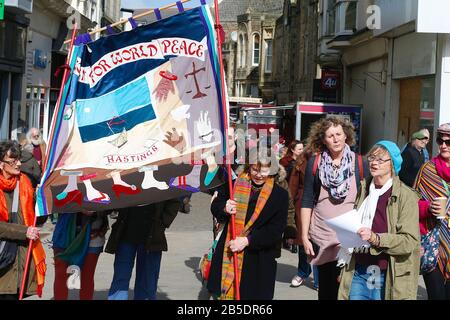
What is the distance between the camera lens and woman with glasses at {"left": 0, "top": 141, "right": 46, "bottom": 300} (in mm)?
5715

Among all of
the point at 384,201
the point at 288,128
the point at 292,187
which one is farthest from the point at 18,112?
the point at 384,201

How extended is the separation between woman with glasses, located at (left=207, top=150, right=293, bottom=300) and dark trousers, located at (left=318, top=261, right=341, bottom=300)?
1.30 ft

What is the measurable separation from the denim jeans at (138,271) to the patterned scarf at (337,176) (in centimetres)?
177

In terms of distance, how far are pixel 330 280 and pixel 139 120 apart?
1.96 metres

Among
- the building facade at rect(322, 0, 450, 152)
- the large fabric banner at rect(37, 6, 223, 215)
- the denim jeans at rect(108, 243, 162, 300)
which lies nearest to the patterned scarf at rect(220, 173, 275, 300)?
the large fabric banner at rect(37, 6, 223, 215)

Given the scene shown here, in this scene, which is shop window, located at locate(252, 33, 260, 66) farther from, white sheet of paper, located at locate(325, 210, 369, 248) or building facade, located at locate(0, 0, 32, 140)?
white sheet of paper, located at locate(325, 210, 369, 248)

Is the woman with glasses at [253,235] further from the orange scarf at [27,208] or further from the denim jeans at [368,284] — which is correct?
the orange scarf at [27,208]

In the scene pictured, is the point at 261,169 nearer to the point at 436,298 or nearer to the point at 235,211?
the point at 235,211

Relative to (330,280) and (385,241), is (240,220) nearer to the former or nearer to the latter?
(330,280)

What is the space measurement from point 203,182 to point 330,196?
980 millimetres

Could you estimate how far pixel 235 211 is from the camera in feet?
18.9

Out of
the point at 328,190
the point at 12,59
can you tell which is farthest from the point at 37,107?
the point at 328,190

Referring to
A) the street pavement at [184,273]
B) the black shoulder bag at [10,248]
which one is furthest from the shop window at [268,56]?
the black shoulder bag at [10,248]

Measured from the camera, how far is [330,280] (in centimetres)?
600
